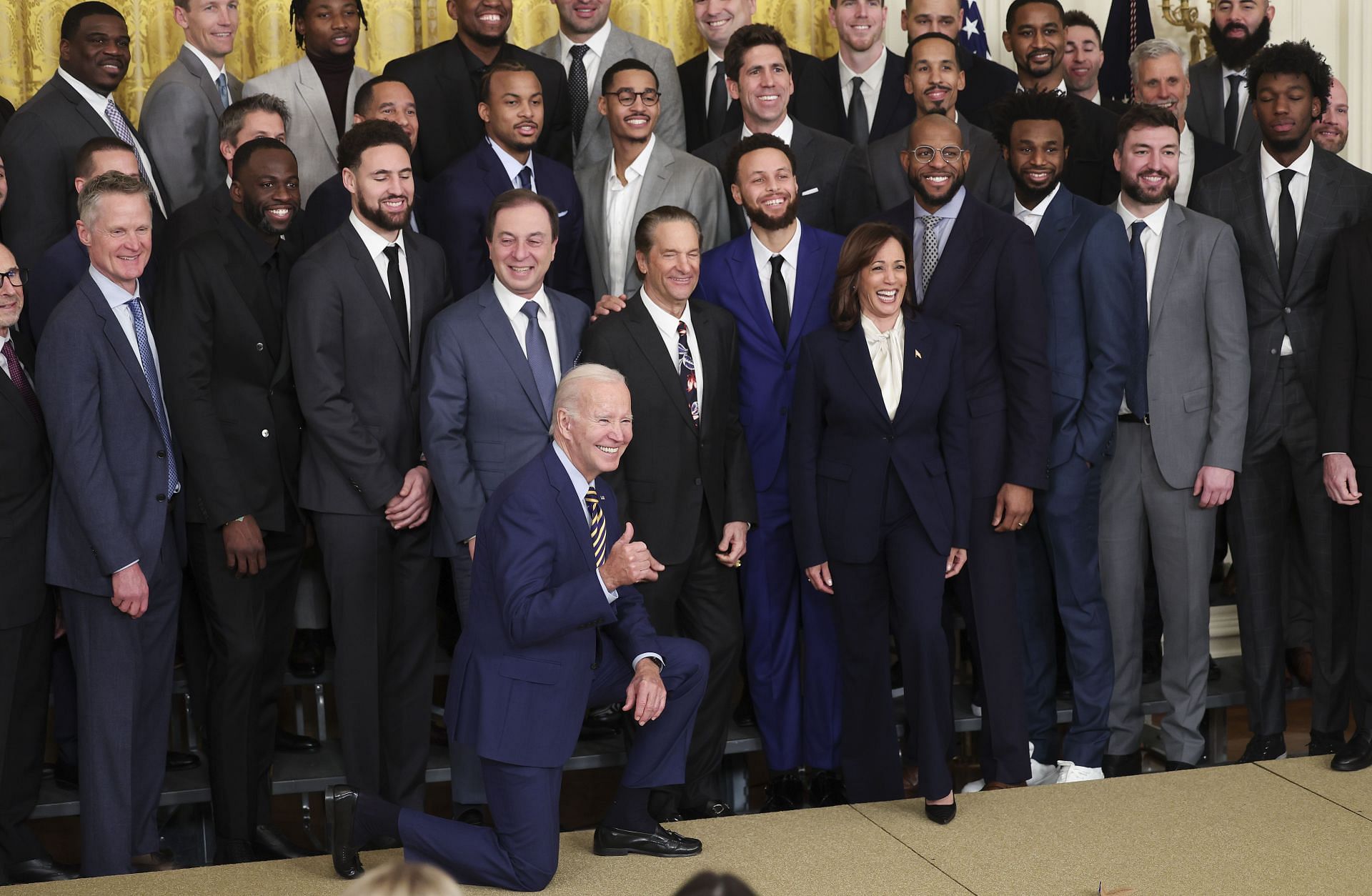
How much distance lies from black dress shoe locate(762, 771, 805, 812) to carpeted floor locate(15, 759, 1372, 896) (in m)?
0.30

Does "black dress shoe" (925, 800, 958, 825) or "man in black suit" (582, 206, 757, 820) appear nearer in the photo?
"black dress shoe" (925, 800, 958, 825)

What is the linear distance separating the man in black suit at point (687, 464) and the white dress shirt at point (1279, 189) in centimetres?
179

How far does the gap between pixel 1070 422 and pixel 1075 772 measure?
3.60ft

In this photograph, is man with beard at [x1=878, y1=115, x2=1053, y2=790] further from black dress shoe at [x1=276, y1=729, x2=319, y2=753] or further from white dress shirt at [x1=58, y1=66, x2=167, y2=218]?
white dress shirt at [x1=58, y1=66, x2=167, y2=218]

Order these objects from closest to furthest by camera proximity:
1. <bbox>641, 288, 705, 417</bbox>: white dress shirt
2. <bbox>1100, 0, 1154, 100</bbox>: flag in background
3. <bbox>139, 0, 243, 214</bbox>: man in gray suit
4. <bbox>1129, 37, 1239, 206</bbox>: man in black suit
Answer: <bbox>641, 288, 705, 417</bbox>: white dress shirt → <bbox>139, 0, 243, 214</bbox>: man in gray suit → <bbox>1129, 37, 1239, 206</bbox>: man in black suit → <bbox>1100, 0, 1154, 100</bbox>: flag in background

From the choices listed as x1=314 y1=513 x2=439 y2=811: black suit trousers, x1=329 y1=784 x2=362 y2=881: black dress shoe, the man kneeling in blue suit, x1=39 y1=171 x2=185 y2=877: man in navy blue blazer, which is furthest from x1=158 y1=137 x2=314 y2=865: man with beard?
the man kneeling in blue suit

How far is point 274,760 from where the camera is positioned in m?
4.73

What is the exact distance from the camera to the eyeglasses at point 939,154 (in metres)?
4.59

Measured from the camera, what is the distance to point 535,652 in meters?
3.75

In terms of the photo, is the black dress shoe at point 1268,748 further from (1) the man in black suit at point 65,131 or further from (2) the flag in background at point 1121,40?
(1) the man in black suit at point 65,131

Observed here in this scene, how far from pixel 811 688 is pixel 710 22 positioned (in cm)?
258

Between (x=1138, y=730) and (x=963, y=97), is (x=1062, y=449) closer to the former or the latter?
(x=1138, y=730)

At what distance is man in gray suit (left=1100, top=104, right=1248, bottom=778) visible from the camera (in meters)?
4.76

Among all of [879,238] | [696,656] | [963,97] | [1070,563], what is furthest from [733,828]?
[963,97]
